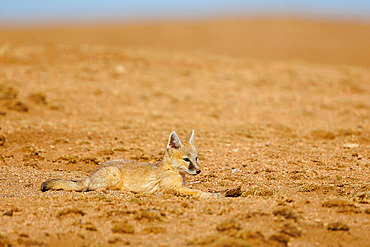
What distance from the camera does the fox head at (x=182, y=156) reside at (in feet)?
21.7

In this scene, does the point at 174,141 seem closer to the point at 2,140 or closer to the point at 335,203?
the point at 335,203

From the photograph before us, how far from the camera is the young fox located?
259 inches

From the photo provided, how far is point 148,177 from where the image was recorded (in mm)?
6680

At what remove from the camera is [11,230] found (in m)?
4.96

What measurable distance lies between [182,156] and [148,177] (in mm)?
621

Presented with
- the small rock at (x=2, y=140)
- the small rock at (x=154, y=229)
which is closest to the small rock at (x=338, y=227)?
the small rock at (x=154, y=229)

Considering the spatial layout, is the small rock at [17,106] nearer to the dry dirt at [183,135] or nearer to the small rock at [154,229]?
the dry dirt at [183,135]

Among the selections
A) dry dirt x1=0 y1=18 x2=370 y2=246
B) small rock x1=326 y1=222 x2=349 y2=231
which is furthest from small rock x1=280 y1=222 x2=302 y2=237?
small rock x1=326 y1=222 x2=349 y2=231

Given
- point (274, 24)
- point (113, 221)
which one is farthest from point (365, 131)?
point (274, 24)

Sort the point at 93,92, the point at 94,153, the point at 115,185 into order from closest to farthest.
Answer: the point at 115,185 → the point at 94,153 → the point at 93,92

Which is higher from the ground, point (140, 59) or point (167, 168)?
point (140, 59)

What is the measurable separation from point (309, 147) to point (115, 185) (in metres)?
5.09

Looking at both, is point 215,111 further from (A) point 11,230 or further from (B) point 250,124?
(A) point 11,230

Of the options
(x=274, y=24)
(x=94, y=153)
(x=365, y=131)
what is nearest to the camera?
(x=94, y=153)
